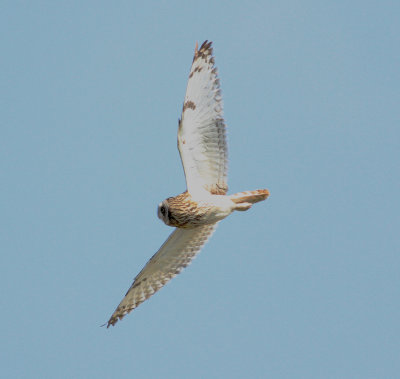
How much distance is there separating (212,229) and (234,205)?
1.10m

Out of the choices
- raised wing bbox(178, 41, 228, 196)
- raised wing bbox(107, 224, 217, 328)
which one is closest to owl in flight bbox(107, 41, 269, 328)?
raised wing bbox(178, 41, 228, 196)

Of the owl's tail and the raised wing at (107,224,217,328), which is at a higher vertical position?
the owl's tail

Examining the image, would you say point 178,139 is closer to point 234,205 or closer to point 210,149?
point 210,149

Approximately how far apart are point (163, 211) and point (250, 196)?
1148 mm

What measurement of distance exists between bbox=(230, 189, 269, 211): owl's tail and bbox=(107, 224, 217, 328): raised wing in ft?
3.48

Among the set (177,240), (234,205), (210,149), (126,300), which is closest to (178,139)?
(210,149)

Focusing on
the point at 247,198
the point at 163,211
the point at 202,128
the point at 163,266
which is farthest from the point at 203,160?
the point at 163,266

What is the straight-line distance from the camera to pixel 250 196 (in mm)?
10852

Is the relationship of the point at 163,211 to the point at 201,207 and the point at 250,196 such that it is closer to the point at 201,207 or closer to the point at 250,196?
the point at 201,207

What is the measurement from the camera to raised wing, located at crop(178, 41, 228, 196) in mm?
10516

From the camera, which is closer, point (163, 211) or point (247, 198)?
point (163, 211)

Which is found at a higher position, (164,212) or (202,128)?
(202,128)

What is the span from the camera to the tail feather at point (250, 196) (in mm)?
10828

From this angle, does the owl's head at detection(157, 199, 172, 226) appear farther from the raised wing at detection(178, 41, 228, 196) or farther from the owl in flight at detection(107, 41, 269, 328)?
the raised wing at detection(178, 41, 228, 196)
